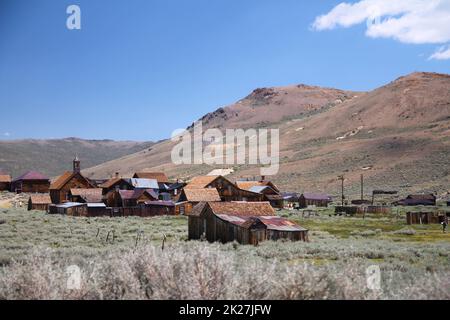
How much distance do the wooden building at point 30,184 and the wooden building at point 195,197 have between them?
35338mm

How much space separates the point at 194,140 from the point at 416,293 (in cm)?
18831

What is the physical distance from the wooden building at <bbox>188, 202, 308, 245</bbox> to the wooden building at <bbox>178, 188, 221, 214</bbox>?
77.2ft

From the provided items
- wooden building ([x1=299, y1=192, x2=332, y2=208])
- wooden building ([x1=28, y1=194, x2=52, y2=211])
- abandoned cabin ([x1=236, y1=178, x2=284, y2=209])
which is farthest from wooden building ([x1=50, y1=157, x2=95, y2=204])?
wooden building ([x1=299, y1=192, x2=332, y2=208])

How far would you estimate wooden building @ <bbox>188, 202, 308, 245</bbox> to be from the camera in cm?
2805

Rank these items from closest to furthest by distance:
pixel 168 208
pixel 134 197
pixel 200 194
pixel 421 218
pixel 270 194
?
pixel 421 218
pixel 168 208
pixel 200 194
pixel 134 197
pixel 270 194

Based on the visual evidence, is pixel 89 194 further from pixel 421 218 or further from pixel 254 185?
pixel 421 218

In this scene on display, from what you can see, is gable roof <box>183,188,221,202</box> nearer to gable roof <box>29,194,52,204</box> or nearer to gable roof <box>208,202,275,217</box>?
gable roof <box>29,194,52,204</box>

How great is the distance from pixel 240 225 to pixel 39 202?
44221mm

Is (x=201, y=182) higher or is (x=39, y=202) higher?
(x=201, y=182)

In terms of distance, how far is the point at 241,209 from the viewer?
109ft

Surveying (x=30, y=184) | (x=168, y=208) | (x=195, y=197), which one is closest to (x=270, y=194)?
(x=195, y=197)

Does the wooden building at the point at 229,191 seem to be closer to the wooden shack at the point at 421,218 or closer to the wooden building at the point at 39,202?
the wooden building at the point at 39,202

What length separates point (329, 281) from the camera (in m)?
10.0
